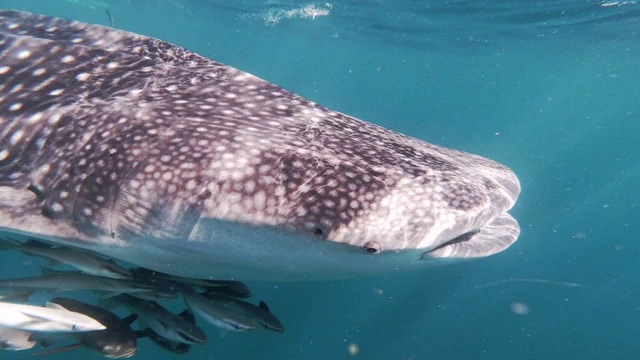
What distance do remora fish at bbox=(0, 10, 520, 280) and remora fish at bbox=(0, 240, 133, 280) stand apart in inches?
13.7

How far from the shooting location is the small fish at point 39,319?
2.92 metres

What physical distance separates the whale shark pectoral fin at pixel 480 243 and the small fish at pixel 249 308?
206 centimetres

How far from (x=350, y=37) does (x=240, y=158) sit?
33.8 metres

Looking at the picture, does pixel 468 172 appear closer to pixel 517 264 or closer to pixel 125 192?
pixel 125 192

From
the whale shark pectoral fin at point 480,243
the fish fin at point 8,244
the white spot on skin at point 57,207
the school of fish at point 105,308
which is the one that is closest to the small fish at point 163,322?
the school of fish at point 105,308

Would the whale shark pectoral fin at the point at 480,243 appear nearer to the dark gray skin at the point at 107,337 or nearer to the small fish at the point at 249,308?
the small fish at the point at 249,308

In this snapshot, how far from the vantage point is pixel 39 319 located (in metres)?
3.05

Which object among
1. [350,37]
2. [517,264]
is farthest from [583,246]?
[350,37]

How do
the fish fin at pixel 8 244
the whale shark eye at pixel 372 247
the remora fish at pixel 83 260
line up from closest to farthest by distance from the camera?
the whale shark eye at pixel 372 247 < the remora fish at pixel 83 260 < the fish fin at pixel 8 244

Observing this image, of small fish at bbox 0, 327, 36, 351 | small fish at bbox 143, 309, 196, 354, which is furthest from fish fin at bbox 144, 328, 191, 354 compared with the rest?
small fish at bbox 0, 327, 36, 351

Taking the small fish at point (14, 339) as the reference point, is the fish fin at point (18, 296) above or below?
above

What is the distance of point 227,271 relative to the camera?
10.7 feet

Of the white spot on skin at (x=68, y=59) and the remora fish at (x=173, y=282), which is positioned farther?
the white spot on skin at (x=68, y=59)

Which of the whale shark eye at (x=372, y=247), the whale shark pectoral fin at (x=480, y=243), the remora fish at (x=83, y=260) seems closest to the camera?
the whale shark eye at (x=372, y=247)
